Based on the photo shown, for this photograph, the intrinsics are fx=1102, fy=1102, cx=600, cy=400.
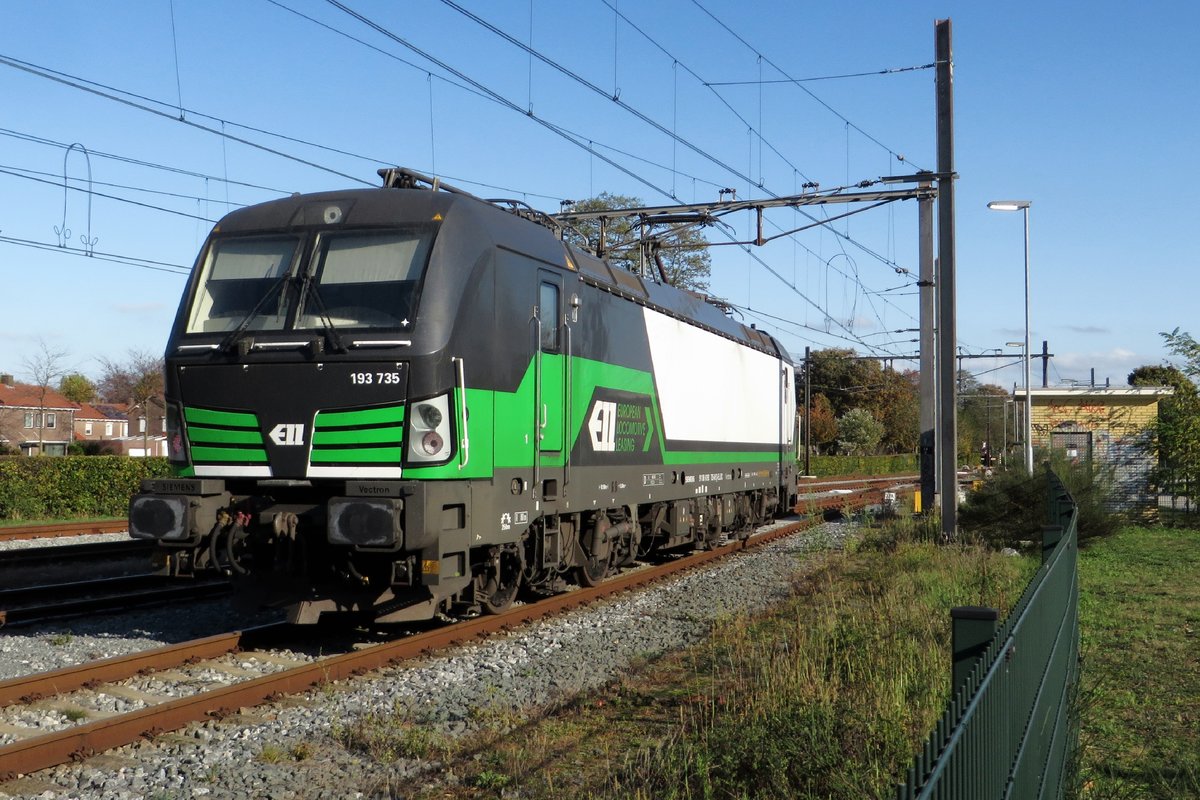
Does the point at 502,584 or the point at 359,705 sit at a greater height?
the point at 502,584

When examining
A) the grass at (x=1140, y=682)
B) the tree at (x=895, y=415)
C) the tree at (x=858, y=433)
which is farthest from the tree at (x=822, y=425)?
the grass at (x=1140, y=682)

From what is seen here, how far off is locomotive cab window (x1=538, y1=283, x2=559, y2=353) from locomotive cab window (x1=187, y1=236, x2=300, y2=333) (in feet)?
7.52

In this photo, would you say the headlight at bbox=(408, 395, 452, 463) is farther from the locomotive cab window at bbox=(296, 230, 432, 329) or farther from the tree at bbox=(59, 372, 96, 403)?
the tree at bbox=(59, 372, 96, 403)

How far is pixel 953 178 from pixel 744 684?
11935 mm

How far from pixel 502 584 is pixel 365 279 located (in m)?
3.45

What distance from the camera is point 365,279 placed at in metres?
8.98

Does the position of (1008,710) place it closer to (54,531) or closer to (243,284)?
(243,284)

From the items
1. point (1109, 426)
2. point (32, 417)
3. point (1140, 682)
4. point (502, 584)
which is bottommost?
point (1140, 682)

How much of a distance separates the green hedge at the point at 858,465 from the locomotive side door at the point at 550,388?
158 feet

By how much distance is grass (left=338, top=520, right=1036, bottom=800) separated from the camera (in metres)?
5.72

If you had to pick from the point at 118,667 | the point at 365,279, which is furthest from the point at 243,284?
the point at 118,667

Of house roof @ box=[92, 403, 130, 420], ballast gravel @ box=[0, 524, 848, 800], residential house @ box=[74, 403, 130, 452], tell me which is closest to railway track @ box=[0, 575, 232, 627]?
ballast gravel @ box=[0, 524, 848, 800]

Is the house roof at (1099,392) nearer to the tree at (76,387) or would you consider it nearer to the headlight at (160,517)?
the headlight at (160,517)

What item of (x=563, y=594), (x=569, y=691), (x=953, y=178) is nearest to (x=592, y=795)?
(x=569, y=691)
